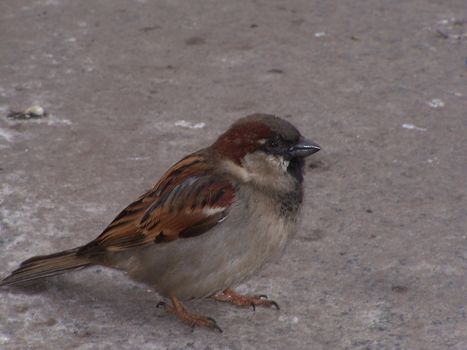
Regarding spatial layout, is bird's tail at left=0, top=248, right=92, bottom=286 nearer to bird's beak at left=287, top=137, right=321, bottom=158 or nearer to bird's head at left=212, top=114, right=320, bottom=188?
bird's head at left=212, top=114, right=320, bottom=188

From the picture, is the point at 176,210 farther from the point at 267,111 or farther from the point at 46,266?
the point at 267,111

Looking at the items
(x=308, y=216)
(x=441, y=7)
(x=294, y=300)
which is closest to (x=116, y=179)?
(x=308, y=216)

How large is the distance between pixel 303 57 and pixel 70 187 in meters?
2.07

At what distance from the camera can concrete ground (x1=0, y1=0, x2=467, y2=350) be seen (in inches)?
149

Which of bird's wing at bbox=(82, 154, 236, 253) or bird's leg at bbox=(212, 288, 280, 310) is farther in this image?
bird's leg at bbox=(212, 288, 280, 310)

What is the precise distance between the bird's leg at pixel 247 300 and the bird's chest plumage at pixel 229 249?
0.77 feet

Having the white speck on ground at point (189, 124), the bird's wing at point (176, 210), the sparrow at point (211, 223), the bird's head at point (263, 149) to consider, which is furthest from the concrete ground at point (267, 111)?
the bird's head at point (263, 149)

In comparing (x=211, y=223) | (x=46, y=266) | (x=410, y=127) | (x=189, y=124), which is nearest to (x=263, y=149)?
(x=211, y=223)

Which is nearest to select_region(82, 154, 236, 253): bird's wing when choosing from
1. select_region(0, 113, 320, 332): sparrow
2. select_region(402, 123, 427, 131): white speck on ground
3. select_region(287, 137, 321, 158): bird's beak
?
select_region(0, 113, 320, 332): sparrow

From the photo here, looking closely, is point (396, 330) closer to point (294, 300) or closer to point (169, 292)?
point (294, 300)

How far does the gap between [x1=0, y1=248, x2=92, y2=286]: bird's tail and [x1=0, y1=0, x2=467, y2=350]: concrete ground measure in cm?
10

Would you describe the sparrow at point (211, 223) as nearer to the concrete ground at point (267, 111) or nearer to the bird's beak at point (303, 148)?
the bird's beak at point (303, 148)

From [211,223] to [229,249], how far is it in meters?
0.12

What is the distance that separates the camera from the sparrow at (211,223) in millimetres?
3625
